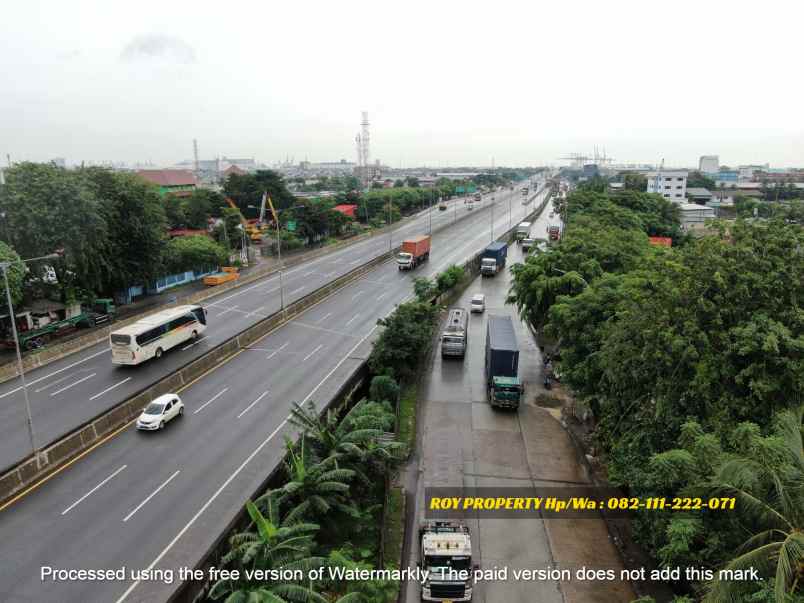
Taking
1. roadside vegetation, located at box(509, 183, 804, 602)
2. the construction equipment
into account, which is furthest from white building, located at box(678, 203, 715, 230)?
roadside vegetation, located at box(509, 183, 804, 602)

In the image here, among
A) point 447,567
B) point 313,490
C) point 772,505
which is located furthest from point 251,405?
point 772,505

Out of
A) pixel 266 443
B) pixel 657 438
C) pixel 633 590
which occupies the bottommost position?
pixel 633 590

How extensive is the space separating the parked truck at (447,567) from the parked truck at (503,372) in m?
11.9

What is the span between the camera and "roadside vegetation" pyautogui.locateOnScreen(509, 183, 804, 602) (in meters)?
11.1

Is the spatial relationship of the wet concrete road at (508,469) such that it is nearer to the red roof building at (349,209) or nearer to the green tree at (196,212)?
the green tree at (196,212)

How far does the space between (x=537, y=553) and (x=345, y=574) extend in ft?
22.7

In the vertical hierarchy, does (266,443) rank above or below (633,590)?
above

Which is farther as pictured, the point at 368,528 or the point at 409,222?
the point at 409,222

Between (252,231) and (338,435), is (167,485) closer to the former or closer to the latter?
(338,435)

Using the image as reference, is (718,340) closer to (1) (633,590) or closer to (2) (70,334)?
(1) (633,590)

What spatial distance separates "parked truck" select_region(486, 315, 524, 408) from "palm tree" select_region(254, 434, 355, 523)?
38.4 ft

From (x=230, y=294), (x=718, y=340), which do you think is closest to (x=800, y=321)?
(x=718, y=340)

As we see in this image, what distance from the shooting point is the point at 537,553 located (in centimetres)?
1820

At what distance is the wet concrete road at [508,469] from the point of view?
16906 millimetres
